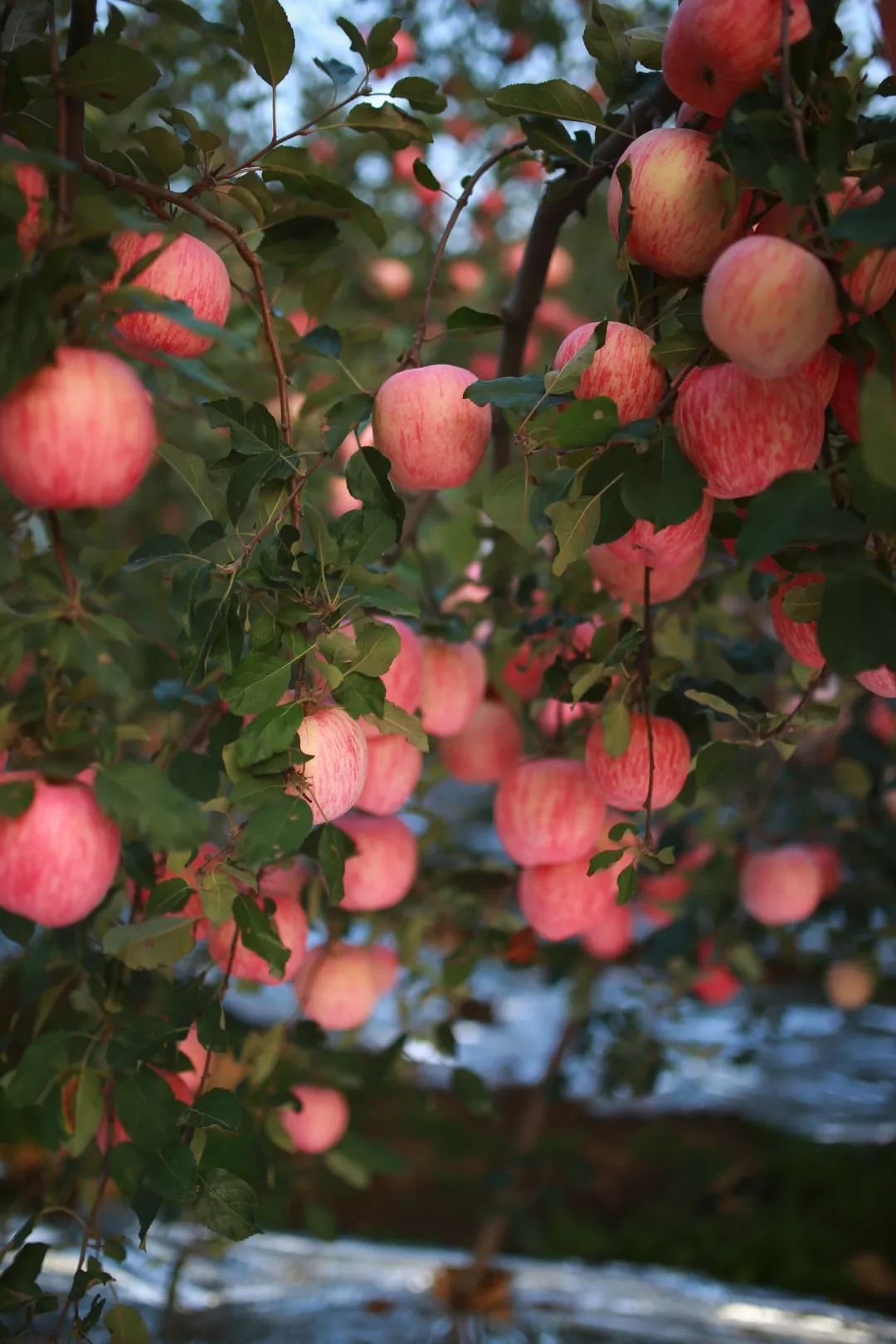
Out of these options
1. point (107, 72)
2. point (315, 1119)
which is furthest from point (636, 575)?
point (315, 1119)

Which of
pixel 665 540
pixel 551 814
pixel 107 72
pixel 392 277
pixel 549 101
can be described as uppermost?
pixel 392 277

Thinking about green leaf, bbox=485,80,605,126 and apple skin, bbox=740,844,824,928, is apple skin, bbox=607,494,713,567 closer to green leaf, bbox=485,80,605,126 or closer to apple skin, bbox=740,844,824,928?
green leaf, bbox=485,80,605,126

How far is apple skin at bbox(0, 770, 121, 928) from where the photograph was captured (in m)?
0.62

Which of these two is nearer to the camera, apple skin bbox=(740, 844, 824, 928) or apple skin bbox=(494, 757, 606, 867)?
apple skin bbox=(494, 757, 606, 867)

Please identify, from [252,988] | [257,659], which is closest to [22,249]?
[257,659]

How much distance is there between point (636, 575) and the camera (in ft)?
2.63

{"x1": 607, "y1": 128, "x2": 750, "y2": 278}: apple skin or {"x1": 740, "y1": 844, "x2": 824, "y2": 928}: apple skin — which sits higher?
{"x1": 607, "y1": 128, "x2": 750, "y2": 278}: apple skin

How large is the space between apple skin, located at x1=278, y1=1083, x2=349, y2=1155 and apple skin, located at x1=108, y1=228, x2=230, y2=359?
67 centimetres

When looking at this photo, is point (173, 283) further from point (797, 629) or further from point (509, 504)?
point (797, 629)

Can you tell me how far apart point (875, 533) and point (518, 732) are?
20.1 inches

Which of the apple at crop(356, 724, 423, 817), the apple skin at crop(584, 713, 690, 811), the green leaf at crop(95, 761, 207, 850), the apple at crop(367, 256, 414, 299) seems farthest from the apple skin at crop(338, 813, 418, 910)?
the apple at crop(367, 256, 414, 299)

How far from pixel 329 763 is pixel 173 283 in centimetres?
29

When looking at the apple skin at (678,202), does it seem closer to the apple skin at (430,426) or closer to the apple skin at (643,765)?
the apple skin at (430,426)

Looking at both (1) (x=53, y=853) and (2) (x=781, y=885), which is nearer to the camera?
(1) (x=53, y=853)
